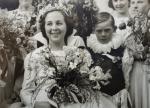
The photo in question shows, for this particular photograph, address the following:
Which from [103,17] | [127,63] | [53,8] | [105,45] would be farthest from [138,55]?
[53,8]

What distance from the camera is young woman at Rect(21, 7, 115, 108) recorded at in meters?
1.97

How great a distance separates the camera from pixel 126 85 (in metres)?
1.97

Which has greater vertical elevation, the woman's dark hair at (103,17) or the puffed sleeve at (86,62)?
the woman's dark hair at (103,17)

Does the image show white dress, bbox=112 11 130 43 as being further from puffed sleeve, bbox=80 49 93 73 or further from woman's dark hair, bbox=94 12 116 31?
puffed sleeve, bbox=80 49 93 73

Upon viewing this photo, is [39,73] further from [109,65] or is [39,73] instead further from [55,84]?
[109,65]

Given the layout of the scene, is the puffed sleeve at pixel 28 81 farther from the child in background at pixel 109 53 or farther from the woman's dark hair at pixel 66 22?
the child in background at pixel 109 53

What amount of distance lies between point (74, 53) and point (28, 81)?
1.08 feet

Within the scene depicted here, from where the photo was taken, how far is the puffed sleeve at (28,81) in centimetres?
199

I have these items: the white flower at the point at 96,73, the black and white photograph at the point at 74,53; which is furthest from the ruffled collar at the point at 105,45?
the white flower at the point at 96,73

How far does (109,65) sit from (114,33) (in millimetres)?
199

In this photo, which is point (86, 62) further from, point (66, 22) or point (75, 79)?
point (66, 22)

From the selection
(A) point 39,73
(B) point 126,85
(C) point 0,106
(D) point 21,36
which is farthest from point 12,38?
(B) point 126,85

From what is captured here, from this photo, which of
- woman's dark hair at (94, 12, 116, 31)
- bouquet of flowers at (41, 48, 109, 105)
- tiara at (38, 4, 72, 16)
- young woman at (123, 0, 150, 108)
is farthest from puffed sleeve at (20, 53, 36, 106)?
young woman at (123, 0, 150, 108)

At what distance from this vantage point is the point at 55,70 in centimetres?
199
